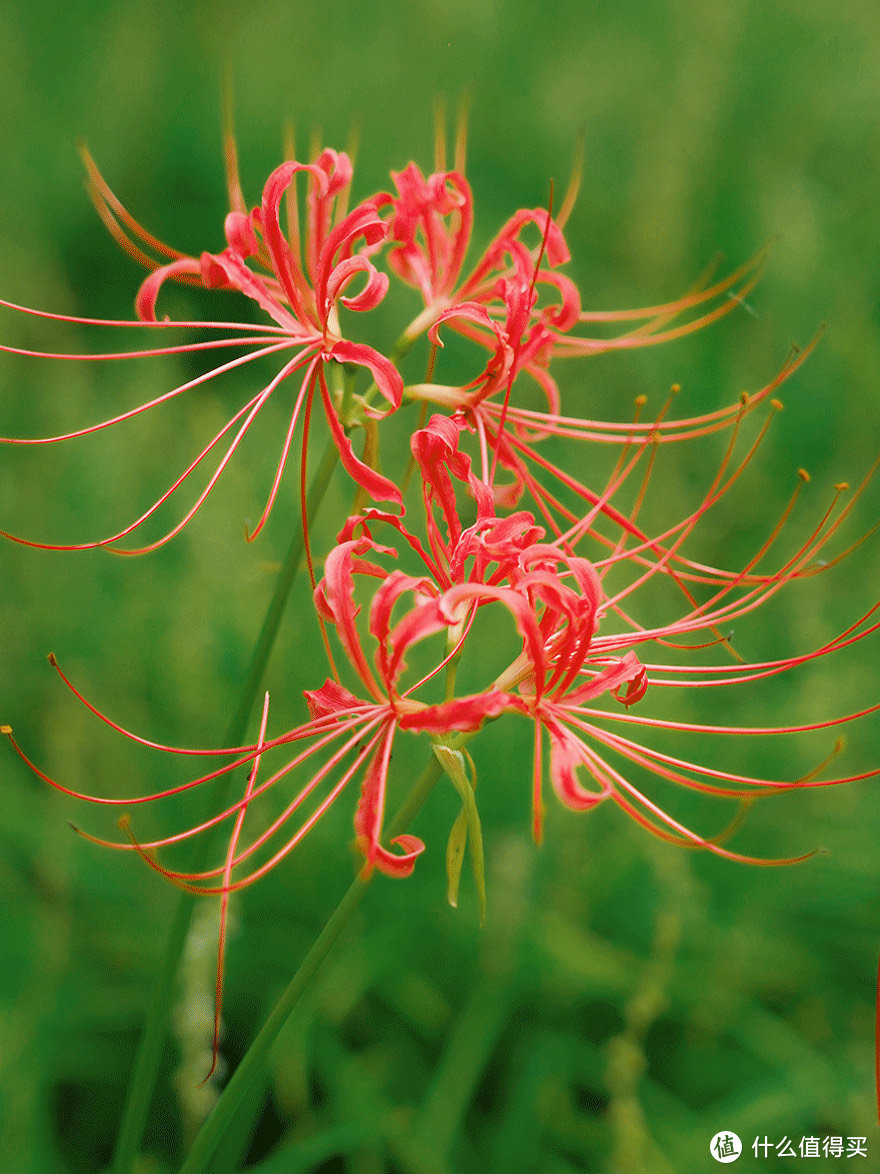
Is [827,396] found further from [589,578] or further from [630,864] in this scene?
[589,578]

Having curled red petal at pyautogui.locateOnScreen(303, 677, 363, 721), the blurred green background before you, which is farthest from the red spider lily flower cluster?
the blurred green background

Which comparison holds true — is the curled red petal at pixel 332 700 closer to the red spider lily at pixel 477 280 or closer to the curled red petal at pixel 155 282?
the red spider lily at pixel 477 280

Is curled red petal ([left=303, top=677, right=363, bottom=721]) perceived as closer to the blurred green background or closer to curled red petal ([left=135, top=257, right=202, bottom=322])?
the blurred green background

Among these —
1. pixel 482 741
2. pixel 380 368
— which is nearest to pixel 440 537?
pixel 380 368

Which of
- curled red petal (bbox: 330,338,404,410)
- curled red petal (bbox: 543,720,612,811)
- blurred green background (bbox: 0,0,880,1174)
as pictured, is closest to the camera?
curled red petal (bbox: 543,720,612,811)

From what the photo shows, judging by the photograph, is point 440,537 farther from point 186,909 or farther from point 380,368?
point 186,909

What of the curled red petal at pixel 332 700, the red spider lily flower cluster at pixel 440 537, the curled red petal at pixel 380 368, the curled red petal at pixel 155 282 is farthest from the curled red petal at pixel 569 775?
the curled red petal at pixel 155 282
